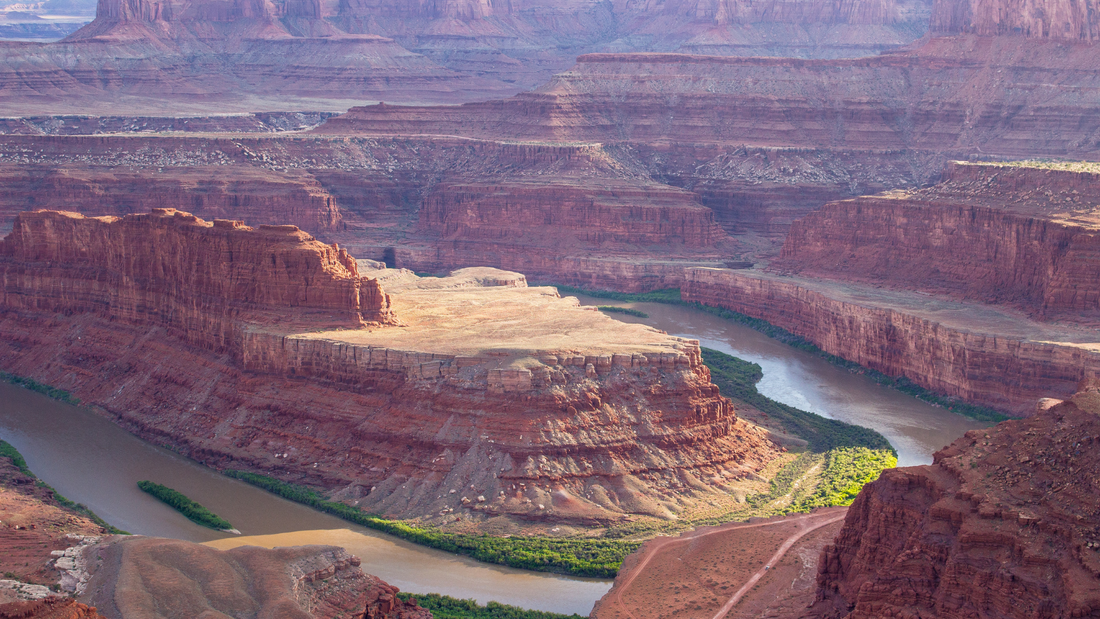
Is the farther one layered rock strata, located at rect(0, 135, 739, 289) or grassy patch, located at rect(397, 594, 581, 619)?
layered rock strata, located at rect(0, 135, 739, 289)

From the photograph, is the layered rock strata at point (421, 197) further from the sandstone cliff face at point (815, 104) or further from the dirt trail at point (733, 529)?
the dirt trail at point (733, 529)

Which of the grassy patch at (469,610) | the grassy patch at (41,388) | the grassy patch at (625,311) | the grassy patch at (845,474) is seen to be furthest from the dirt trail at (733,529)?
the grassy patch at (625,311)

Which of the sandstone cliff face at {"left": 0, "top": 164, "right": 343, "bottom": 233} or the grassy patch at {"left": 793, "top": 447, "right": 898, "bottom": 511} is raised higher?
the sandstone cliff face at {"left": 0, "top": 164, "right": 343, "bottom": 233}

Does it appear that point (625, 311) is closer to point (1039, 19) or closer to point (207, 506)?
point (207, 506)

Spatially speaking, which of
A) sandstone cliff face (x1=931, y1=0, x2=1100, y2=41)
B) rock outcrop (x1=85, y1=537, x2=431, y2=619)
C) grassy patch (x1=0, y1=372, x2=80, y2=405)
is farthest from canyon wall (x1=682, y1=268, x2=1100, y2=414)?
sandstone cliff face (x1=931, y1=0, x2=1100, y2=41)

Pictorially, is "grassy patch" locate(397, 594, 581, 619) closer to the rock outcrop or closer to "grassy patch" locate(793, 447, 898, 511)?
the rock outcrop

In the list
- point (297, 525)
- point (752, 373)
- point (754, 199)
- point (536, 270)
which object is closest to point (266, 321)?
point (297, 525)

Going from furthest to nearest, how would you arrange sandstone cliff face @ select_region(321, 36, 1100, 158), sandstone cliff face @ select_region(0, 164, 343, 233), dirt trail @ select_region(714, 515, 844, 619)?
sandstone cliff face @ select_region(321, 36, 1100, 158) → sandstone cliff face @ select_region(0, 164, 343, 233) → dirt trail @ select_region(714, 515, 844, 619)

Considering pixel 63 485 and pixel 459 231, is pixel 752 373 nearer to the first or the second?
pixel 63 485
